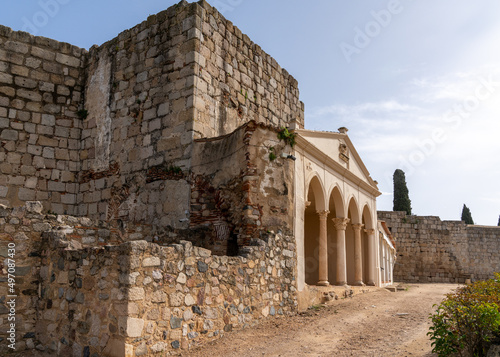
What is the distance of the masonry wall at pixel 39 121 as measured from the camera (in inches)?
456

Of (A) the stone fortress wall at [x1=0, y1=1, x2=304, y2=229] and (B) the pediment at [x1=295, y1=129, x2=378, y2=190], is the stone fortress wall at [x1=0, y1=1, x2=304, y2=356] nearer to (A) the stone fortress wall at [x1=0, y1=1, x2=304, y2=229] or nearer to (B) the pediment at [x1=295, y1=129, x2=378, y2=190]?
(A) the stone fortress wall at [x1=0, y1=1, x2=304, y2=229]

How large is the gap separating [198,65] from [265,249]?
4863 mm

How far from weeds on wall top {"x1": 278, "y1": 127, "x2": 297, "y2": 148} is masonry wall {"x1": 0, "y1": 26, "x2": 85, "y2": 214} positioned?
5.95 metres

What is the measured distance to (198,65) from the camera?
11.1 metres

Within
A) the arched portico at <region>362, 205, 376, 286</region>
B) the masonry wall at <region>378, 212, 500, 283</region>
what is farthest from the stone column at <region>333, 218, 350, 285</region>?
the masonry wall at <region>378, 212, 500, 283</region>

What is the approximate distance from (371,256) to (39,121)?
38.5 ft

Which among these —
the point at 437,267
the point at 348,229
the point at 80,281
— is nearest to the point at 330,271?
the point at 348,229

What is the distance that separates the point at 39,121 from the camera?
1208cm

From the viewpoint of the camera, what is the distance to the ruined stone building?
637 centimetres

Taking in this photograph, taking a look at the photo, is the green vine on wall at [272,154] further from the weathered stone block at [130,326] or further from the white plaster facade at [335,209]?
the weathered stone block at [130,326]

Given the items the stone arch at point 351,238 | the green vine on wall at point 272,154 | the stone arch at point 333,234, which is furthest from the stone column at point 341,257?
the green vine on wall at point 272,154

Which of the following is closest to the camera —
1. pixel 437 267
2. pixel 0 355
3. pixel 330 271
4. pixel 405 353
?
pixel 405 353

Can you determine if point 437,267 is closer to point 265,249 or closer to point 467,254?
point 467,254

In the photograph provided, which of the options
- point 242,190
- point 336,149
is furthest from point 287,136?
point 336,149
